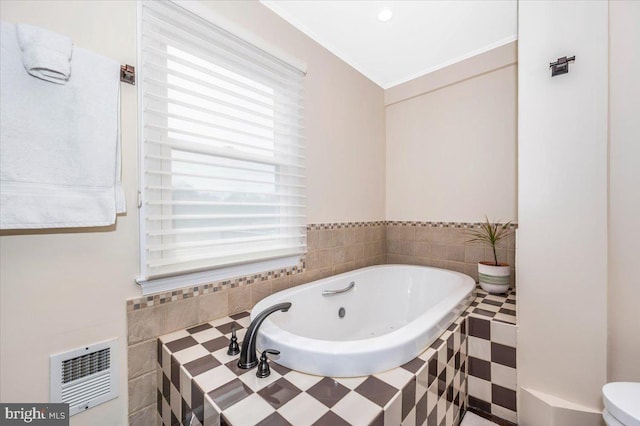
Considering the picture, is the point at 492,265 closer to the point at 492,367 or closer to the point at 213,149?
the point at 492,367

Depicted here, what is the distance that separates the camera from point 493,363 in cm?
144

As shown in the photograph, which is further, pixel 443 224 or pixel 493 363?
pixel 443 224

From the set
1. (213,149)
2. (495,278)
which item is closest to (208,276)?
(213,149)

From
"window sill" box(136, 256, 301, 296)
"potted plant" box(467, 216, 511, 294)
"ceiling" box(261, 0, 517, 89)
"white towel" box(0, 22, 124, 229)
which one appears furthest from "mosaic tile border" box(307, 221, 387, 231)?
"ceiling" box(261, 0, 517, 89)

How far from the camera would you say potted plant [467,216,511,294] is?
1.87 meters

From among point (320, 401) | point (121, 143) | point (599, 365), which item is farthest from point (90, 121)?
point (599, 365)

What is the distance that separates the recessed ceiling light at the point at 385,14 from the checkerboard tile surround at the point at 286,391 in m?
2.00

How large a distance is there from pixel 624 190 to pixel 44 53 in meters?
2.32

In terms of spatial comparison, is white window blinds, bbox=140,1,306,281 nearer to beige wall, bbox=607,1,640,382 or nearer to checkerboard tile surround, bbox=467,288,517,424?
checkerboard tile surround, bbox=467,288,517,424

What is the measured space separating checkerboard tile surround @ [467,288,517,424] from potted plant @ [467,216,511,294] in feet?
1.16

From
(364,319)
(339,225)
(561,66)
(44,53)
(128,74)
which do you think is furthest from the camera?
(339,225)

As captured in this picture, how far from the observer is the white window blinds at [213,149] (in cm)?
121

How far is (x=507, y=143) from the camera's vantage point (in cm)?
213

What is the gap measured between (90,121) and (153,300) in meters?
0.79
